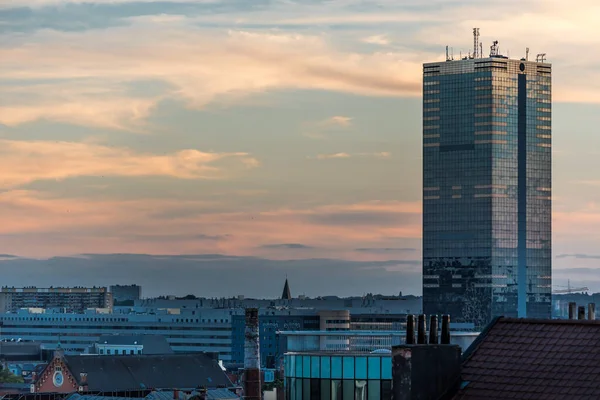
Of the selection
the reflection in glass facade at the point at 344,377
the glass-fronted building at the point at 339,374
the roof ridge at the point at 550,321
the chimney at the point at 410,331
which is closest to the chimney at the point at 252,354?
the glass-fronted building at the point at 339,374

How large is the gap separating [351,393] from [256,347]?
33.8 m

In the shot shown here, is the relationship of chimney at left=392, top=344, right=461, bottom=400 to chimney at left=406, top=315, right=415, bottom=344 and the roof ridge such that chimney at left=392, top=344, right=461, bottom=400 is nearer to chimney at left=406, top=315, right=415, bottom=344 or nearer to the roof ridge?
chimney at left=406, top=315, right=415, bottom=344

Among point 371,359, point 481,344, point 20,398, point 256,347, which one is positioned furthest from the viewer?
point 20,398

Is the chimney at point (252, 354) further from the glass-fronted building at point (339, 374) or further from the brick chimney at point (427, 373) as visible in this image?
the brick chimney at point (427, 373)

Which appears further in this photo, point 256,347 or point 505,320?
point 256,347

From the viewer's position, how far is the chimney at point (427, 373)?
140 feet

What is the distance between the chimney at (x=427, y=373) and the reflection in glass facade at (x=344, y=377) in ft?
33.3

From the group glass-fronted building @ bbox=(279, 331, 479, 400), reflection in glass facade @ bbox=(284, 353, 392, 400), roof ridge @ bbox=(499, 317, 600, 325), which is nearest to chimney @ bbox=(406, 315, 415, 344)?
roof ridge @ bbox=(499, 317, 600, 325)

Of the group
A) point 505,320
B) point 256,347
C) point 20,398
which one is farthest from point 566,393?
point 20,398

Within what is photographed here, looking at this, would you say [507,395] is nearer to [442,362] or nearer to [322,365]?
[442,362]

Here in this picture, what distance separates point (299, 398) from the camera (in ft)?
180

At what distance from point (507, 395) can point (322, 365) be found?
45.6 feet

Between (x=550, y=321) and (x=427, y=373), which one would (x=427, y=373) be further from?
(x=550, y=321)

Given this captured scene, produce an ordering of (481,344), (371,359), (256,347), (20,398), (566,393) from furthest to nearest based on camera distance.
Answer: (20,398)
(256,347)
(371,359)
(481,344)
(566,393)
